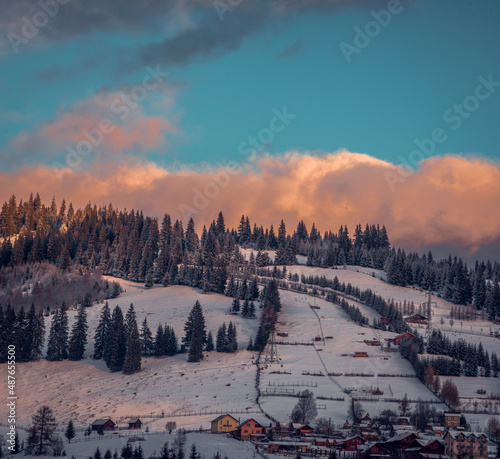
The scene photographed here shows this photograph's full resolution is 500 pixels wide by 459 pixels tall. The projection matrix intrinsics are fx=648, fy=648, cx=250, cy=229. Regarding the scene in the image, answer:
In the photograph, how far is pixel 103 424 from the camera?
251 feet

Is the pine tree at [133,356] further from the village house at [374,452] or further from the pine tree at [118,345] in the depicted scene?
the village house at [374,452]

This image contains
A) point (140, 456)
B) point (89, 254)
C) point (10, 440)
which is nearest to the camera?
point (140, 456)

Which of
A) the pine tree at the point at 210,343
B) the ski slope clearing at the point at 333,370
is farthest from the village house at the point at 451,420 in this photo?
the pine tree at the point at 210,343

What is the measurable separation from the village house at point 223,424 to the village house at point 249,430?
4.07 ft

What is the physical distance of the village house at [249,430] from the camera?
240 feet

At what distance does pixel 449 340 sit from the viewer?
12062 cm

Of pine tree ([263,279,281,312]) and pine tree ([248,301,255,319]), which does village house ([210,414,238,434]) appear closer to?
pine tree ([248,301,255,319])

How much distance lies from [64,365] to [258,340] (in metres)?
33.3

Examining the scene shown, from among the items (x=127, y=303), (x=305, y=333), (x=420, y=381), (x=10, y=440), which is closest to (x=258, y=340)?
(x=305, y=333)

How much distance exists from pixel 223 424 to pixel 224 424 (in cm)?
12

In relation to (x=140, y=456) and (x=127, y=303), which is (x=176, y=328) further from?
(x=140, y=456)

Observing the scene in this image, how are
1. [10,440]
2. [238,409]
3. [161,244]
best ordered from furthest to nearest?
[161,244]
[238,409]
[10,440]

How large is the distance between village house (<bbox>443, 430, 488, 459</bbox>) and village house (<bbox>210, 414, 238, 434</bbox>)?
23988mm

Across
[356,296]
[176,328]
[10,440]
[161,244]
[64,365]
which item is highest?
[161,244]
